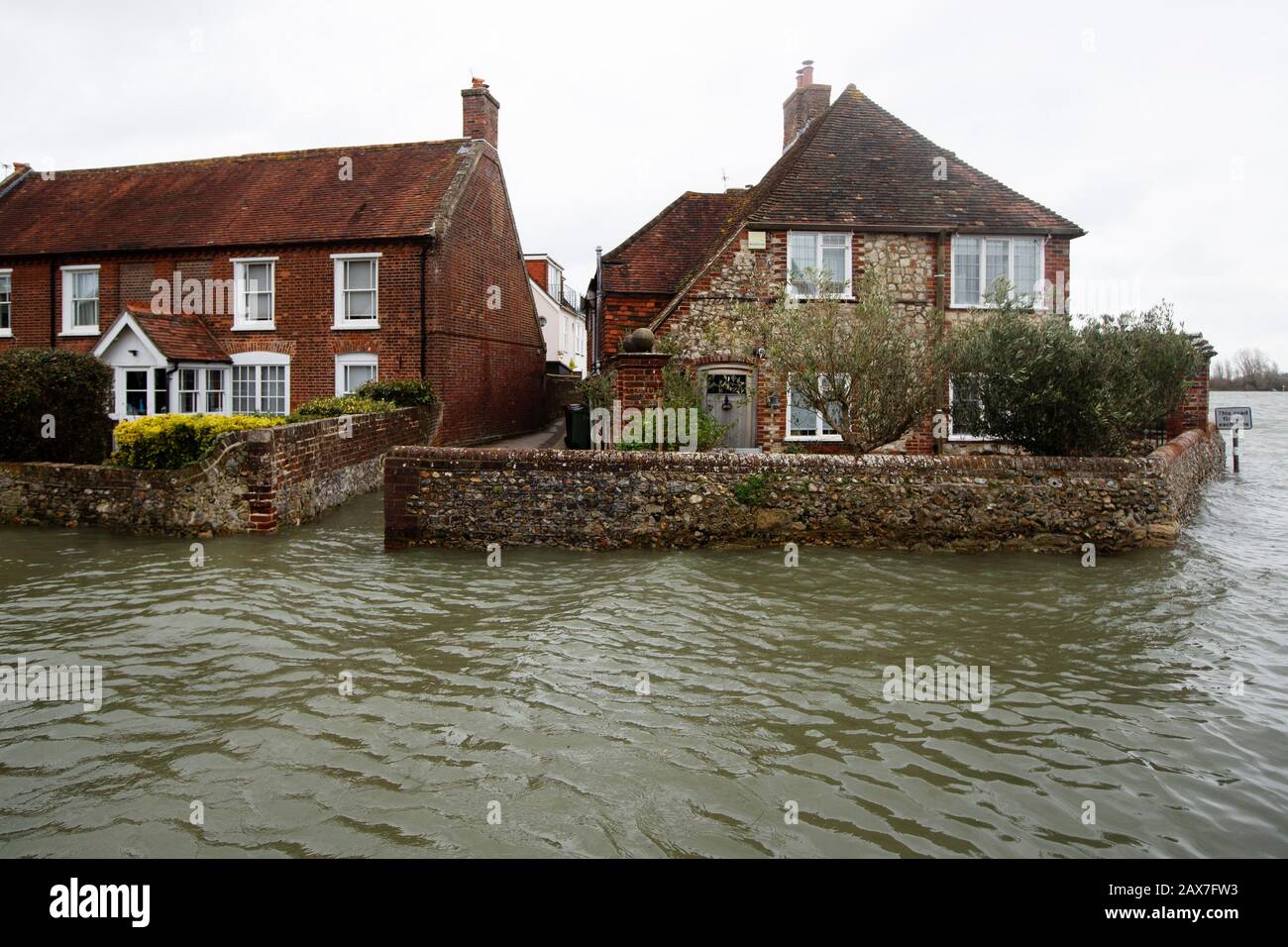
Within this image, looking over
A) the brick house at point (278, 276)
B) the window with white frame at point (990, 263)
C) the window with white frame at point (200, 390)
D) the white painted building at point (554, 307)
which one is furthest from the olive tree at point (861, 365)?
the white painted building at point (554, 307)

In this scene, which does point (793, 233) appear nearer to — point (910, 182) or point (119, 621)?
point (910, 182)

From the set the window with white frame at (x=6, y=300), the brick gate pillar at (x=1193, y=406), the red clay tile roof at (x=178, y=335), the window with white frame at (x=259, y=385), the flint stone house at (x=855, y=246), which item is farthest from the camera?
the window with white frame at (x=6, y=300)

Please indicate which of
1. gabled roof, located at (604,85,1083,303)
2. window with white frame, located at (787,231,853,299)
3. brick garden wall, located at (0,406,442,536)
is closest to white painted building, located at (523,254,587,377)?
gabled roof, located at (604,85,1083,303)

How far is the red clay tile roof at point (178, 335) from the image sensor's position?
68.8 ft

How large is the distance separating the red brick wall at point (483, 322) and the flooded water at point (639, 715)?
1246 cm

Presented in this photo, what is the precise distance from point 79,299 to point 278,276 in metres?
6.43

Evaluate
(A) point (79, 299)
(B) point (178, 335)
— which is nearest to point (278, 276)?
(B) point (178, 335)

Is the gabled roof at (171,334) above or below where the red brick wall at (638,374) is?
above

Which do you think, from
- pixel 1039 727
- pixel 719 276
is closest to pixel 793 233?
pixel 719 276

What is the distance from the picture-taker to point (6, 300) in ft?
81.8

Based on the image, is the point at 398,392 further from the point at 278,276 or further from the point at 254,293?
the point at 254,293

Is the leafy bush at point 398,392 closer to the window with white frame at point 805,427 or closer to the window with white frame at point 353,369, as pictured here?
the window with white frame at point 353,369

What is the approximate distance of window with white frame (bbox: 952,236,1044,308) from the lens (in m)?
20.4
